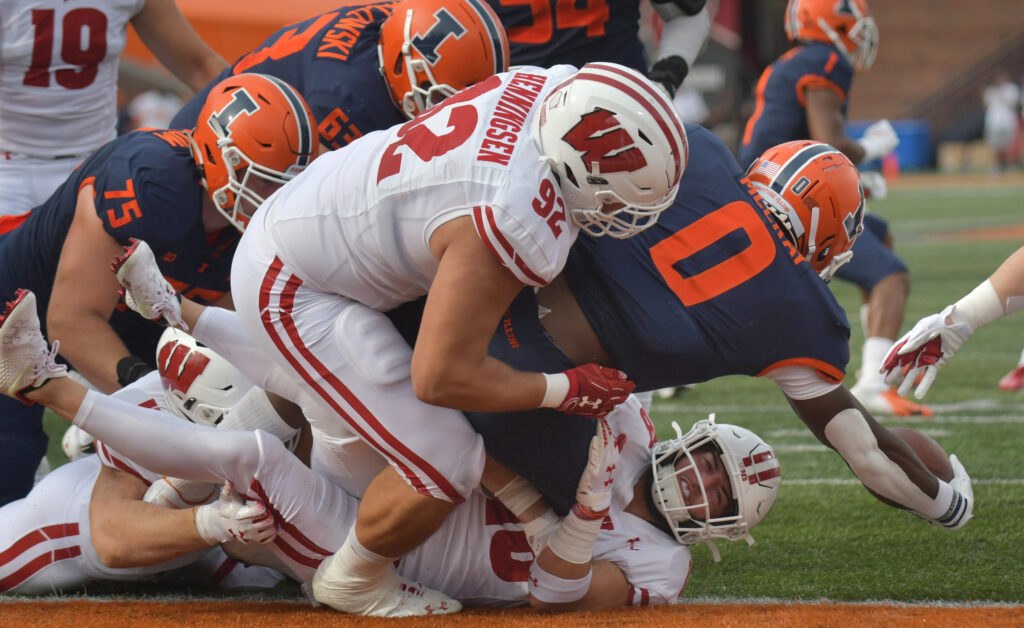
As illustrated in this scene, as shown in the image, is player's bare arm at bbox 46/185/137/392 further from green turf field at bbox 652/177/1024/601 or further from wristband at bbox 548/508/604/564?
green turf field at bbox 652/177/1024/601

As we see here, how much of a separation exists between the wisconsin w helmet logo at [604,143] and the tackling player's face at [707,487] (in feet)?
3.06

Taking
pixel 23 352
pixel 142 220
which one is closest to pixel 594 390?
pixel 23 352

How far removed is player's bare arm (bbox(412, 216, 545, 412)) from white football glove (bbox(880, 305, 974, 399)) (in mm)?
1184

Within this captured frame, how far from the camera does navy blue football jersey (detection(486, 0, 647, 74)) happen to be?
441 cm

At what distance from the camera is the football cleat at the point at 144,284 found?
338 centimetres

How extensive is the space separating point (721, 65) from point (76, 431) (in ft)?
71.1

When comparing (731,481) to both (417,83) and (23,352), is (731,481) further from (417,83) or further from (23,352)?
(23,352)

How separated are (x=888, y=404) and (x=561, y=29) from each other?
7.52ft

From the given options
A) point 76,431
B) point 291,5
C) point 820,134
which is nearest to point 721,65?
point 291,5

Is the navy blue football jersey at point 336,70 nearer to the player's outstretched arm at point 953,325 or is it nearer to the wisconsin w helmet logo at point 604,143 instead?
the wisconsin w helmet logo at point 604,143

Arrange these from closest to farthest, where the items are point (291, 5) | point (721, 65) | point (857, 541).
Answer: point (857, 541), point (291, 5), point (721, 65)

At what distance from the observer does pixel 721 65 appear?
24.6 m

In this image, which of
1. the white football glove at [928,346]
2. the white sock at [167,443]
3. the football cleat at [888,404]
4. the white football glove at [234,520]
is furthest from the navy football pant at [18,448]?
the football cleat at [888,404]

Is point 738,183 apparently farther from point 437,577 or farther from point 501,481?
→ point 437,577
